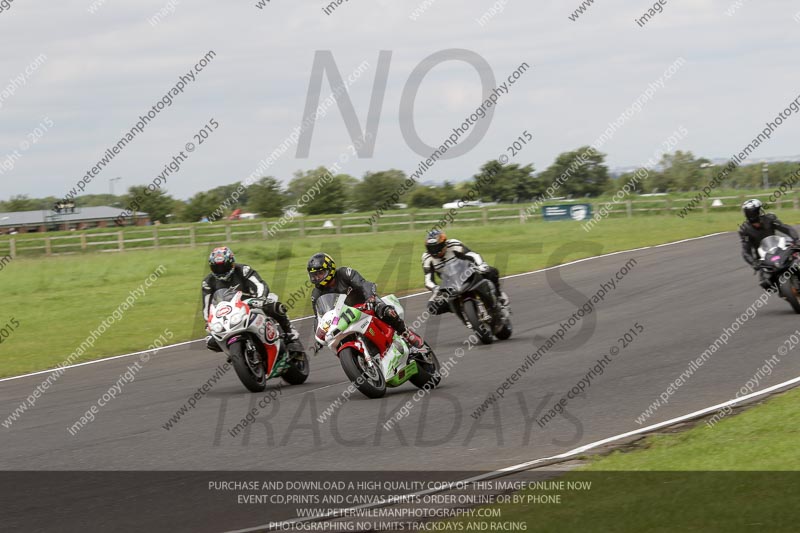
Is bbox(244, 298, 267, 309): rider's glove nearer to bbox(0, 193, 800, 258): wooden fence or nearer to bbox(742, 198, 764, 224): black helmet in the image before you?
bbox(742, 198, 764, 224): black helmet

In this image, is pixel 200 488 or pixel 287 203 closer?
pixel 200 488

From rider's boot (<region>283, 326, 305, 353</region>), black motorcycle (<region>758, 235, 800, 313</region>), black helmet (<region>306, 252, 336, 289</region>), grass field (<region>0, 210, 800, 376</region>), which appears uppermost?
black helmet (<region>306, 252, 336, 289</region>)

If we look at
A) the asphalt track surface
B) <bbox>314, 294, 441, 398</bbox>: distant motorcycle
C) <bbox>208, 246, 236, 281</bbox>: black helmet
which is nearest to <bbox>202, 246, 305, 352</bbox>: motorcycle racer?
<bbox>208, 246, 236, 281</bbox>: black helmet

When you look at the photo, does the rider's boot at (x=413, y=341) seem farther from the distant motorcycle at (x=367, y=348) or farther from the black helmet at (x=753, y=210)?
the black helmet at (x=753, y=210)

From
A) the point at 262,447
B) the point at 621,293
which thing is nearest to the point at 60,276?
the point at 621,293

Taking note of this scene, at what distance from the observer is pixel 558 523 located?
6.38 m

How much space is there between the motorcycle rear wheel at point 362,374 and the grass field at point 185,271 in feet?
26.5

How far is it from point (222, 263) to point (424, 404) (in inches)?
133

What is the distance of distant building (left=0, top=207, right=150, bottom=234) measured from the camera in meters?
81.0

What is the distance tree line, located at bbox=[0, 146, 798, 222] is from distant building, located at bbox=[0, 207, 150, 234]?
211 centimetres

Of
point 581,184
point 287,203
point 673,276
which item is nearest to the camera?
point 673,276

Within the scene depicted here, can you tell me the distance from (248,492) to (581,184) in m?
82.5

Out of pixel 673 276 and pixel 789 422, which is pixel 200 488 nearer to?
pixel 789 422

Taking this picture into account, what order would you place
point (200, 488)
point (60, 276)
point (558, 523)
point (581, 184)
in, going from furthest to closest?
point (581, 184)
point (60, 276)
point (200, 488)
point (558, 523)
